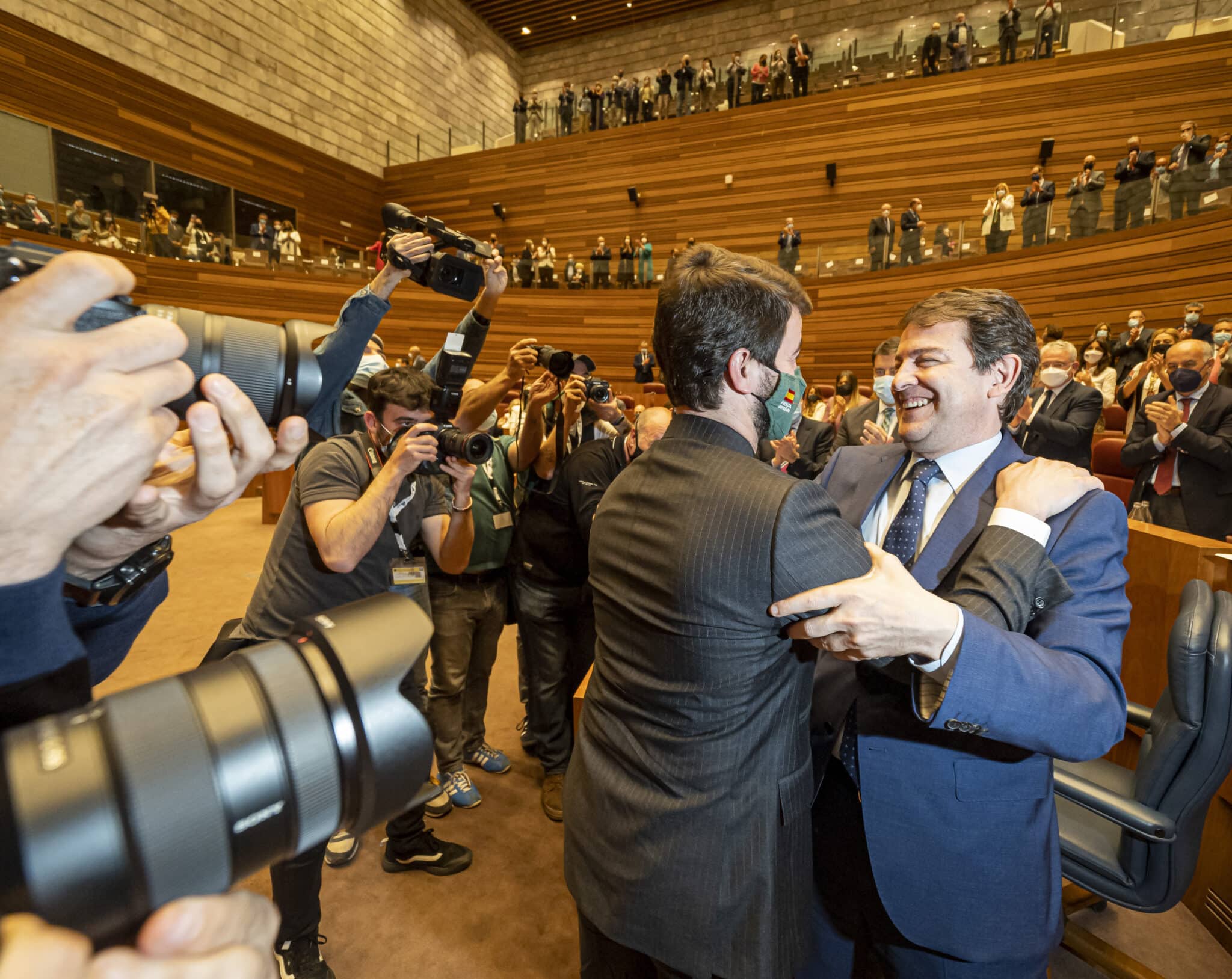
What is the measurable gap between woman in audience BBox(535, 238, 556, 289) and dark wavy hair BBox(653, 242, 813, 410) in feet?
36.9

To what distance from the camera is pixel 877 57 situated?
1136 centimetres

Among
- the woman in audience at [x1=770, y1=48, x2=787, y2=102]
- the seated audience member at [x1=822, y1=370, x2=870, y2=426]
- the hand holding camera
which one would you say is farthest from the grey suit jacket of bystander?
the woman in audience at [x1=770, y1=48, x2=787, y2=102]

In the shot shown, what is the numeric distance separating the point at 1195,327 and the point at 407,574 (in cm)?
661

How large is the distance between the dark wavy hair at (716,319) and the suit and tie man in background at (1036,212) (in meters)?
9.24

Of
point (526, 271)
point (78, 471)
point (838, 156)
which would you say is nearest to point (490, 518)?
point (78, 471)

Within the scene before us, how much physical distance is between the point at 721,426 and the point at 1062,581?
22.6 inches

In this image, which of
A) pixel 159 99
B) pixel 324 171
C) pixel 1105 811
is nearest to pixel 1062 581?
pixel 1105 811

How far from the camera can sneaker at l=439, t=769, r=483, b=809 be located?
8.21 feet

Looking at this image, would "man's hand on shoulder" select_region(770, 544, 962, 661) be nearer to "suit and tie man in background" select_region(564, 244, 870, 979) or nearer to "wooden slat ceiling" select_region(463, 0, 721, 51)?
"suit and tie man in background" select_region(564, 244, 870, 979)

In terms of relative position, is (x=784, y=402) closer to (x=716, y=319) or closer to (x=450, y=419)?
(x=716, y=319)

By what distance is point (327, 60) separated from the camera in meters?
13.3

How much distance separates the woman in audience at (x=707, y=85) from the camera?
12547 mm

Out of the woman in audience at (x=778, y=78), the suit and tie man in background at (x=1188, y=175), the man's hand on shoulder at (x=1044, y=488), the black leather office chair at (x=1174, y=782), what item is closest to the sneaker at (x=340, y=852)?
the black leather office chair at (x=1174, y=782)

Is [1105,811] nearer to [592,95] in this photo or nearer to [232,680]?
[232,680]
